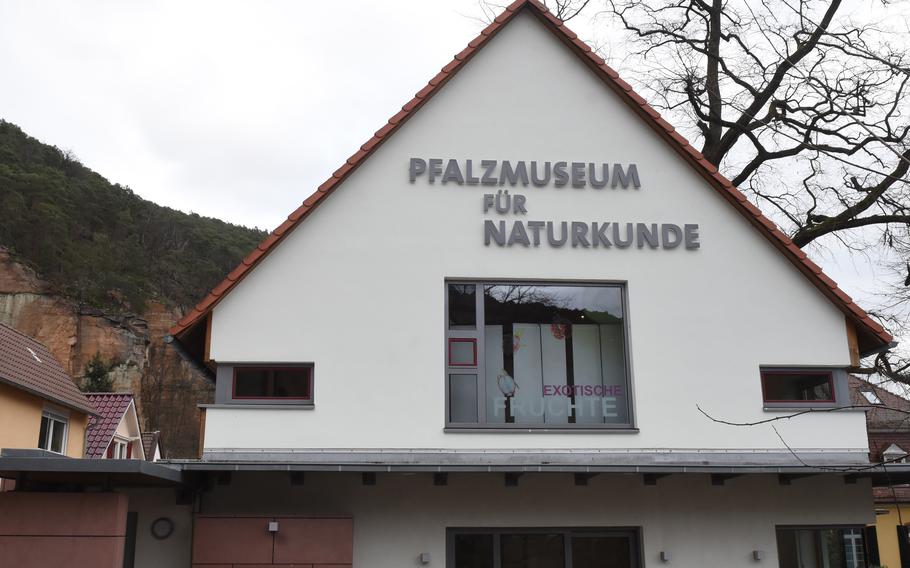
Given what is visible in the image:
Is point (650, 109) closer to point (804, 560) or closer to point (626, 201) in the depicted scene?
point (626, 201)

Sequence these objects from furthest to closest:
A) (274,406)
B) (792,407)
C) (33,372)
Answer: (33,372) → (792,407) → (274,406)

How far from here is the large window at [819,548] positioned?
10.8 metres

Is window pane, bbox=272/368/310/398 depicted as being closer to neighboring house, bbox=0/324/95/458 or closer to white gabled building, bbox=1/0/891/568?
white gabled building, bbox=1/0/891/568

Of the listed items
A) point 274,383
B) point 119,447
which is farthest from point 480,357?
point 119,447

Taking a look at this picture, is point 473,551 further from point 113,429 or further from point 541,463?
point 113,429

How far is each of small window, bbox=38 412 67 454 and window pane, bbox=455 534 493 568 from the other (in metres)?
16.6

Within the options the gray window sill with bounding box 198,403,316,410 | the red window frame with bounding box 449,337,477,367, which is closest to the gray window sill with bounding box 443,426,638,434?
the red window frame with bounding box 449,337,477,367

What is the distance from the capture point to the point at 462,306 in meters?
11.1

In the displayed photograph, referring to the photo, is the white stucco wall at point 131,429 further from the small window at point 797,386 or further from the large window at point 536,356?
the small window at point 797,386

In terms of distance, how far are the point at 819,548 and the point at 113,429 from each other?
27.4 m

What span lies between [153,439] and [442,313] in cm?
3668

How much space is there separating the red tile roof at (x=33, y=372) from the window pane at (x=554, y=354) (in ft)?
45.2

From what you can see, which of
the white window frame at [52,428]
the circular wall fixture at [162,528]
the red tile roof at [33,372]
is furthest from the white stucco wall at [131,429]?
the circular wall fixture at [162,528]

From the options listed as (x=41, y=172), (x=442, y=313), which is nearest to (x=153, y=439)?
(x=41, y=172)
